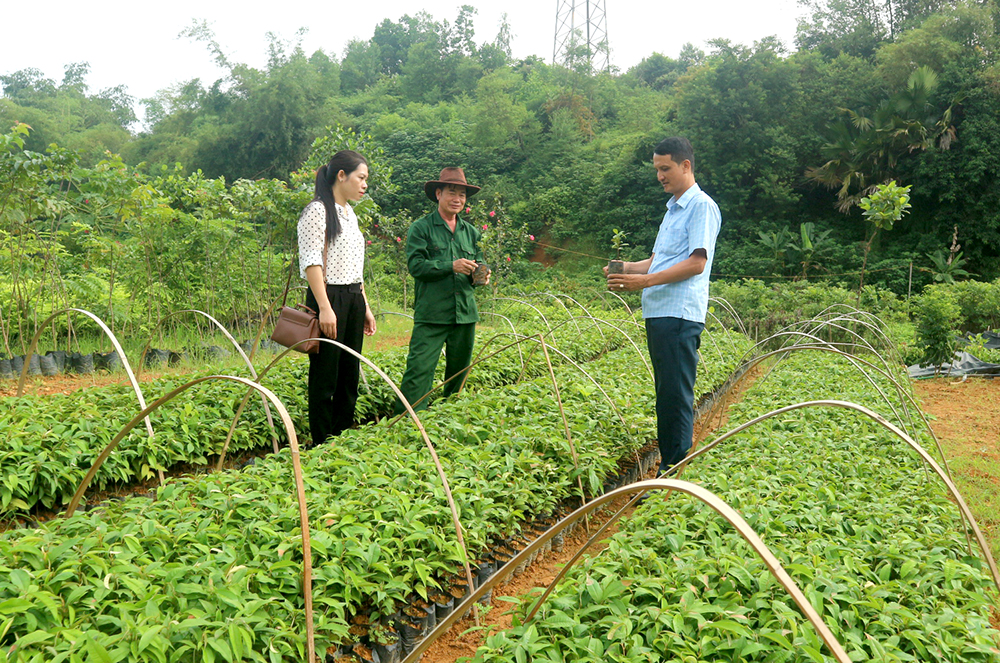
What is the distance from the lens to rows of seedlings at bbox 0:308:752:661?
1.71 m

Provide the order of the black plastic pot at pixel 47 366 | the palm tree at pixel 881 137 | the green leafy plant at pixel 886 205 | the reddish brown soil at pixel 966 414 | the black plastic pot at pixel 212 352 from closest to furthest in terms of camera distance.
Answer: the reddish brown soil at pixel 966 414, the black plastic pot at pixel 47 366, the black plastic pot at pixel 212 352, the green leafy plant at pixel 886 205, the palm tree at pixel 881 137

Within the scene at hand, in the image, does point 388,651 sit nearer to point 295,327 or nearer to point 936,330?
point 295,327

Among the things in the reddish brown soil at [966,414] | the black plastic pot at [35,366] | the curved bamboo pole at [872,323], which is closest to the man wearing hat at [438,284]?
the reddish brown soil at [966,414]

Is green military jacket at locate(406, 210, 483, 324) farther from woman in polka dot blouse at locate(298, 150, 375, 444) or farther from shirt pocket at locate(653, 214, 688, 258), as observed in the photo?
shirt pocket at locate(653, 214, 688, 258)

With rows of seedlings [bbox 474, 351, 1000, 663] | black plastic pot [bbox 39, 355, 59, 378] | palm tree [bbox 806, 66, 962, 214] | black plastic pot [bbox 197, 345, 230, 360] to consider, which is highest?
palm tree [bbox 806, 66, 962, 214]

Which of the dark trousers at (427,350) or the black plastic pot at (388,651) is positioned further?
the dark trousers at (427,350)

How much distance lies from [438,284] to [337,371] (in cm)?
89

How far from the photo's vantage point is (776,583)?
206 cm

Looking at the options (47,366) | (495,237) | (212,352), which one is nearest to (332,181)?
(212,352)

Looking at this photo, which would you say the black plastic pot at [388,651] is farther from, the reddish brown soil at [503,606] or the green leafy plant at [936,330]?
the green leafy plant at [936,330]

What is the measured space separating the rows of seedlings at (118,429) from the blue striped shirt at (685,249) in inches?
89.4

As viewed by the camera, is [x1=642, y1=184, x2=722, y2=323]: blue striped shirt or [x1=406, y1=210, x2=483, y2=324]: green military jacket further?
[x1=406, y1=210, x2=483, y2=324]: green military jacket

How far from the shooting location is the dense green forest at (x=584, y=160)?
792 cm

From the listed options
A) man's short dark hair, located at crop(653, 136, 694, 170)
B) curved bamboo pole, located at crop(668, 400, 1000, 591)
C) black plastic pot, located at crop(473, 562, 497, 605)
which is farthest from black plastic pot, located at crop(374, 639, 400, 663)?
man's short dark hair, located at crop(653, 136, 694, 170)
